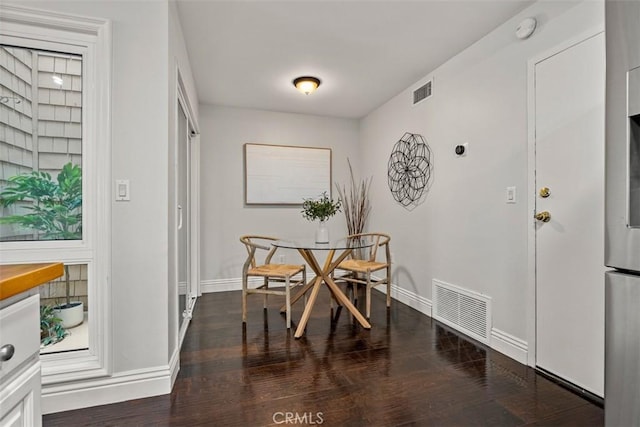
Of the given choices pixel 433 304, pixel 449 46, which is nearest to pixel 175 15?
pixel 449 46

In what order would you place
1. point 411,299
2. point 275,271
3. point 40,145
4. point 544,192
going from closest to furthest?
1. point 40,145
2. point 544,192
3. point 275,271
4. point 411,299

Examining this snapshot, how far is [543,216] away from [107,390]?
8.99ft

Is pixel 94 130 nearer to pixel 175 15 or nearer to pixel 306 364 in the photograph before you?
pixel 175 15

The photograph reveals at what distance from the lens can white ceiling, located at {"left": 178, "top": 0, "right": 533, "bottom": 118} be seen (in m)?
2.20

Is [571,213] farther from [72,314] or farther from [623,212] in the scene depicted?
[72,314]

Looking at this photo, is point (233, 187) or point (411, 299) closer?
point (411, 299)

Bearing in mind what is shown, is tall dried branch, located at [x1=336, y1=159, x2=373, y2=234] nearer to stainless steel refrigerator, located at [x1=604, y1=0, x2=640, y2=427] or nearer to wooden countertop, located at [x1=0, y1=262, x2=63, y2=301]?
stainless steel refrigerator, located at [x1=604, y1=0, x2=640, y2=427]

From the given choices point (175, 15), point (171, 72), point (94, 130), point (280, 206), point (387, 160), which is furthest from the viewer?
point (280, 206)

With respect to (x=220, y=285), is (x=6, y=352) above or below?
above

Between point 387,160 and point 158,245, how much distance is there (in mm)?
2891

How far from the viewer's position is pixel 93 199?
1.79 metres

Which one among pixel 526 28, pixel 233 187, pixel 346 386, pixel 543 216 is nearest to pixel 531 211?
pixel 543 216

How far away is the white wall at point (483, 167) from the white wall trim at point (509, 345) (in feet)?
0.14

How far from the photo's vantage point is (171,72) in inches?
78.5
